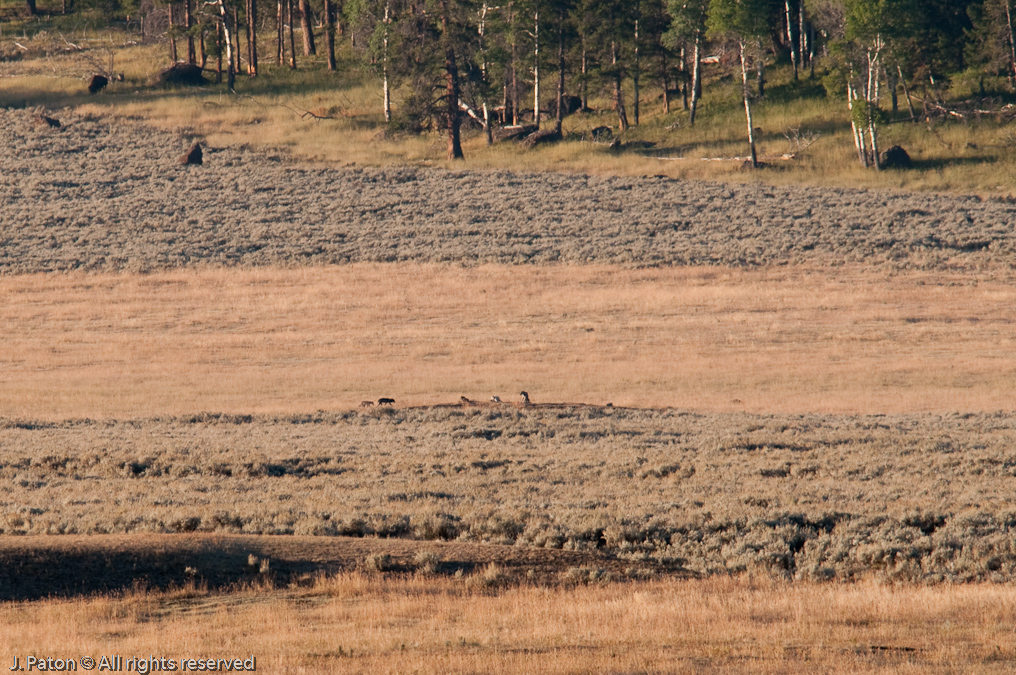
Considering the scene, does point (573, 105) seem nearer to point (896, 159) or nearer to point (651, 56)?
point (651, 56)

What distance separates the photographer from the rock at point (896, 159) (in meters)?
57.1

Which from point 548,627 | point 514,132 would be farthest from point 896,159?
point 548,627

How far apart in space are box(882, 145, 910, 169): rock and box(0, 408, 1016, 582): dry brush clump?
1503 inches

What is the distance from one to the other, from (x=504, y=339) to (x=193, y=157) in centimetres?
3613

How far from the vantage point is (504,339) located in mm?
33625

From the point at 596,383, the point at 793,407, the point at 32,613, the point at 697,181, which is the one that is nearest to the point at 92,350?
the point at 596,383

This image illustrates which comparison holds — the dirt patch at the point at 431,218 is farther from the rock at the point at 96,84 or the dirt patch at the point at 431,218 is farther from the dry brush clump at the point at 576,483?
the dry brush clump at the point at 576,483

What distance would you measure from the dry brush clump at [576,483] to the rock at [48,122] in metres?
51.3

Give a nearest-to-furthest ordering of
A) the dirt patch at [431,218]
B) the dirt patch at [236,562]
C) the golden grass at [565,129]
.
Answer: the dirt patch at [236,562] → the dirt patch at [431,218] → the golden grass at [565,129]

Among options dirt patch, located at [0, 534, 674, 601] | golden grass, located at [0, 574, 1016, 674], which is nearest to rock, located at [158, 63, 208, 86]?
dirt patch, located at [0, 534, 674, 601]

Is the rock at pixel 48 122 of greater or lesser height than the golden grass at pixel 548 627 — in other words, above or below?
above

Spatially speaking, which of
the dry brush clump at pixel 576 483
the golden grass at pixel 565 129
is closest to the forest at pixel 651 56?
the golden grass at pixel 565 129

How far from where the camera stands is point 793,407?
24859 mm

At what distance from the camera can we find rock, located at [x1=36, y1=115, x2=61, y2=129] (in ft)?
225
